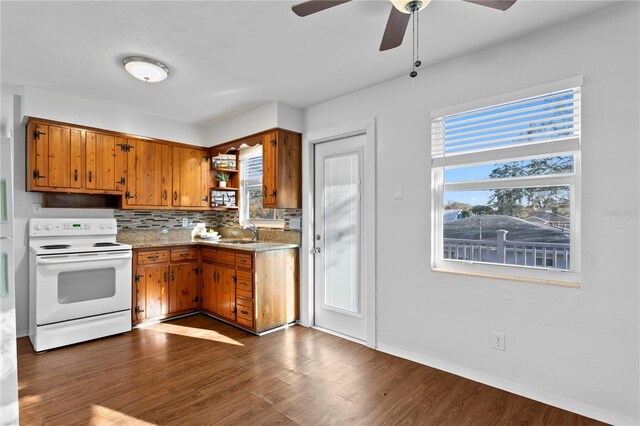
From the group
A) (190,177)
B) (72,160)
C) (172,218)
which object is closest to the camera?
(72,160)

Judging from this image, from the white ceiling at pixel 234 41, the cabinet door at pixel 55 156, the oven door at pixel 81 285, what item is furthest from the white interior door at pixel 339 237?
the cabinet door at pixel 55 156

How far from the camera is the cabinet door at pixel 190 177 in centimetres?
460

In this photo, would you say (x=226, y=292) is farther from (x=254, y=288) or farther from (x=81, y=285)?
(x=81, y=285)

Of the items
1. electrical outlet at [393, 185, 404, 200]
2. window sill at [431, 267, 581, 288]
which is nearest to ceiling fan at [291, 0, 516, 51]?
electrical outlet at [393, 185, 404, 200]

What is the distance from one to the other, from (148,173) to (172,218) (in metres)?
0.80

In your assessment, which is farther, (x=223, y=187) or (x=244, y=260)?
(x=223, y=187)

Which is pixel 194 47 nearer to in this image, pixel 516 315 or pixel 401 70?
pixel 401 70

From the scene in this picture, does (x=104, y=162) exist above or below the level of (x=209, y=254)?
above

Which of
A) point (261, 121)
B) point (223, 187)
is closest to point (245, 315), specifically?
point (223, 187)

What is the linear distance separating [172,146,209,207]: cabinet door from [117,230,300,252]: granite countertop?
494mm

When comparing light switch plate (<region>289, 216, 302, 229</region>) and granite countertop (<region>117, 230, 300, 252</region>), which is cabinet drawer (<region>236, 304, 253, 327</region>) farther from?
light switch plate (<region>289, 216, 302, 229</region>)

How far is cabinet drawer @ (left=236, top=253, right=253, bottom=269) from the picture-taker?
12.2 feet

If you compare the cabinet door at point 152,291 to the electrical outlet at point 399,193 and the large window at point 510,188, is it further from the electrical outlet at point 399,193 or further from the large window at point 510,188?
the large window at point 510,188

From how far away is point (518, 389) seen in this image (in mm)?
2447
